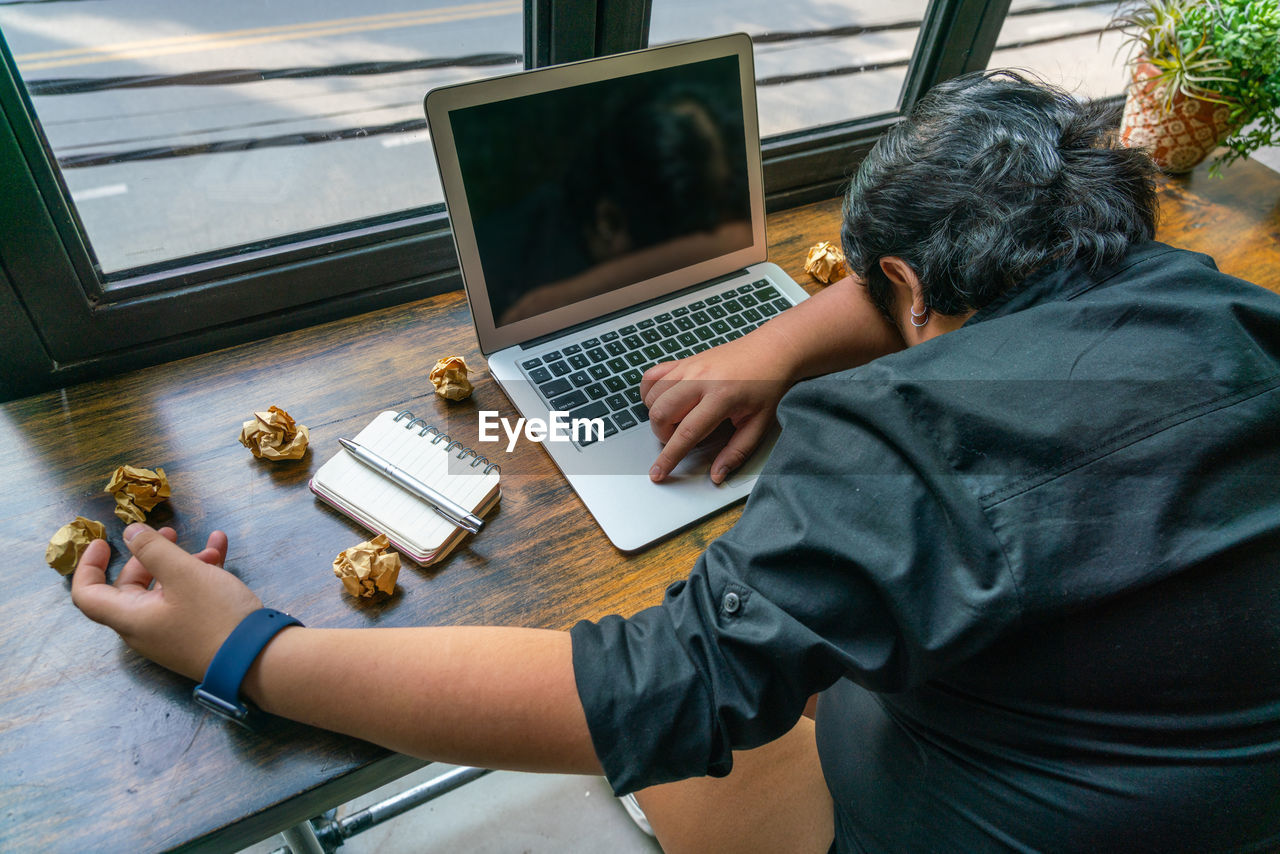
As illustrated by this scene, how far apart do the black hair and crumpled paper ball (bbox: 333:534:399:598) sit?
550 millimetres

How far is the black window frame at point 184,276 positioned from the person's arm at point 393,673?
385mm

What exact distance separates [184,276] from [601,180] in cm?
52

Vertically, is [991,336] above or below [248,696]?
above

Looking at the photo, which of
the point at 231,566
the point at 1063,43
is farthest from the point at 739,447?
the point at 1063,43

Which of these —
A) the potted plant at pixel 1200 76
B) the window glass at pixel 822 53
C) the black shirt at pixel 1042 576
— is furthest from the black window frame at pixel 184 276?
the potted plant at pixel 1200 76

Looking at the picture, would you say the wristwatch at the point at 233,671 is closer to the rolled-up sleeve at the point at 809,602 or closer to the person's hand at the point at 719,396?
the rolled-up sleeve at the point at 809,602

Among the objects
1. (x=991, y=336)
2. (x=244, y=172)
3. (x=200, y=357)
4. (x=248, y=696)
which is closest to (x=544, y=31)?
(x=244, y=172)

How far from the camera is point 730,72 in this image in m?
0.91

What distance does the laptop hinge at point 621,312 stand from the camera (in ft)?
3.02

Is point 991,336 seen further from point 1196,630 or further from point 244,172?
point 244,172

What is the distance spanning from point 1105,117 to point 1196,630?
18.4 inches

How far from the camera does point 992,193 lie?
2.06 ft

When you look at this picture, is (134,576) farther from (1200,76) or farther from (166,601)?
(1200,76)

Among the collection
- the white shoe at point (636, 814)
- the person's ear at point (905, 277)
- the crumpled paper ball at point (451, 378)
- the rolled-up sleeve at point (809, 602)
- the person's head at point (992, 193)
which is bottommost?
the white shoe at point (636, 814)
